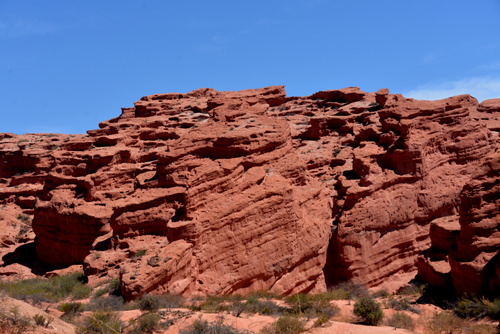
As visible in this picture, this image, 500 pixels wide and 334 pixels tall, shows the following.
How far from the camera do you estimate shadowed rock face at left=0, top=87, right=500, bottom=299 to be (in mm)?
16922

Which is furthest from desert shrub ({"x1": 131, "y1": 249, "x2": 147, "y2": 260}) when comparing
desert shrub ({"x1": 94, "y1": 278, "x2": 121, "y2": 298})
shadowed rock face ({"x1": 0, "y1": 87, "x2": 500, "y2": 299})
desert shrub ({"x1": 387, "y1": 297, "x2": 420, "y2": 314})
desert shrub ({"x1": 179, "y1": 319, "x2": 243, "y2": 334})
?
desert shrub ({"x1": 387, "y1": 297, "x2": 420, "y2": 314})

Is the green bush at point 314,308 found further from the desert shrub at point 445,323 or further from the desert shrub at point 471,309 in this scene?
the desert shrub at point 471,309

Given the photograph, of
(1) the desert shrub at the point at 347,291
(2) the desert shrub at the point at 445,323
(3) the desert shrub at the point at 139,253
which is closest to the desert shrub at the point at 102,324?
(3) the desert shrub at the point at 139,253

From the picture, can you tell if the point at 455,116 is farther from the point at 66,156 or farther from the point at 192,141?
the point at 66,156

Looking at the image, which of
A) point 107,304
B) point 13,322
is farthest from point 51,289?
point 13,322

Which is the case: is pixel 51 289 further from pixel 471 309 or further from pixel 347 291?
pixel 471 309

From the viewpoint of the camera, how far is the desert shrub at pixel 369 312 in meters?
14.0

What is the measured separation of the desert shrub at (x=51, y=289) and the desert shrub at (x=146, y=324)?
4.40 m

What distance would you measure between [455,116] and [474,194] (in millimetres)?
9981

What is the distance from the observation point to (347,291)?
776 inches

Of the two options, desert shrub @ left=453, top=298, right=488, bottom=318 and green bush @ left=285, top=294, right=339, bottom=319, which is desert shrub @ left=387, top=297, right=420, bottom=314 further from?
green bush @ left=285, top=294, right=339, bottom=319

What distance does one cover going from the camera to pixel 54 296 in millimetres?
17422

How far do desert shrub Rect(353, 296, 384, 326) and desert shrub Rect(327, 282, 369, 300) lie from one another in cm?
273

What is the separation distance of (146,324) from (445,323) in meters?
7.79
